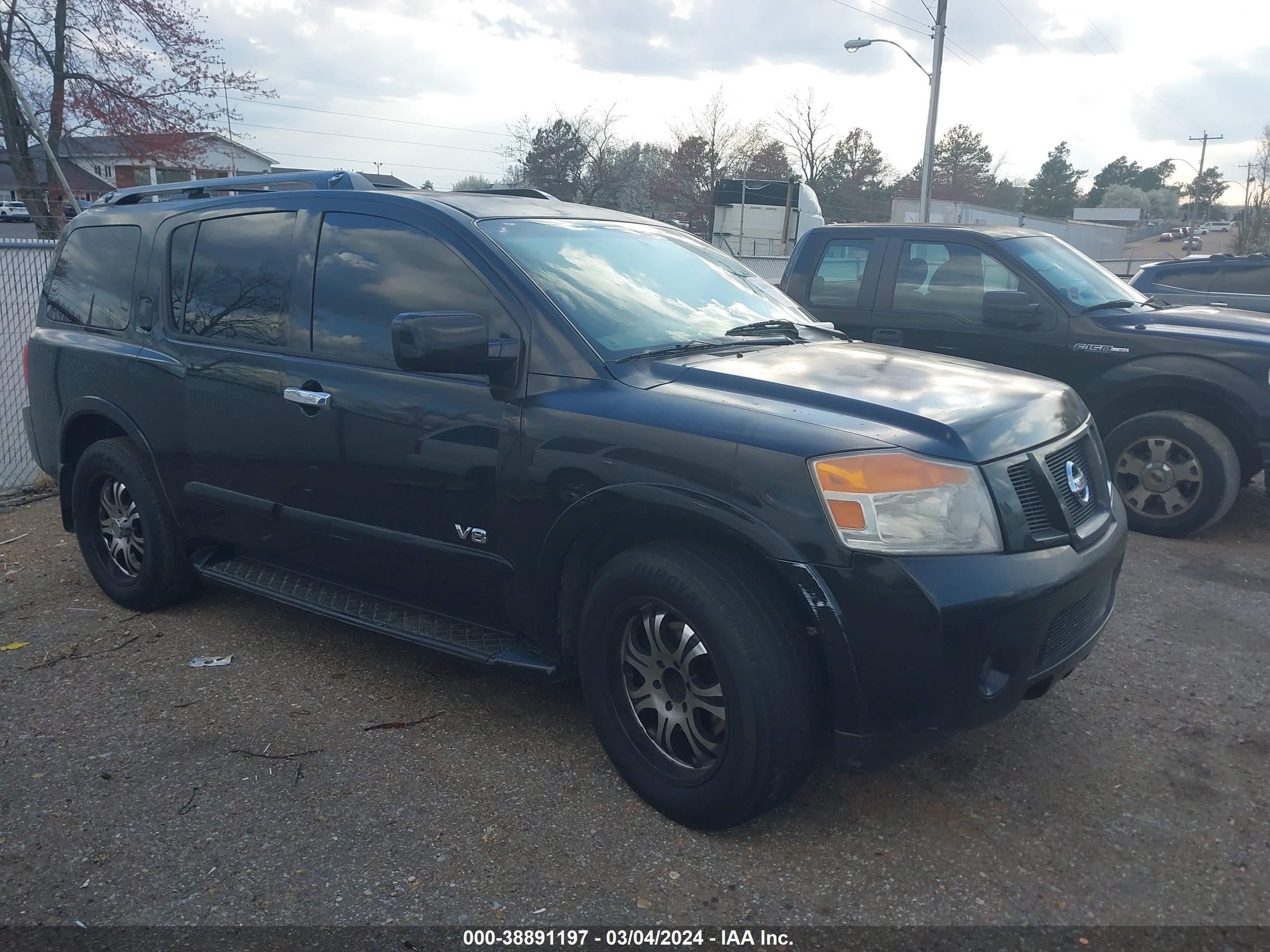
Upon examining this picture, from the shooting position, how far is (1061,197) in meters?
83.2

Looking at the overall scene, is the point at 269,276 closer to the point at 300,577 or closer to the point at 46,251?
the point at 300,577

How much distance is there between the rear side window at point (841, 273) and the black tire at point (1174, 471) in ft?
6.52

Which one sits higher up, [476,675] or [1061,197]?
[1061,197]

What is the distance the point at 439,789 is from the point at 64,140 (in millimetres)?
19919

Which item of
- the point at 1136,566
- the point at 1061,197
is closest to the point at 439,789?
the point at 1136,566

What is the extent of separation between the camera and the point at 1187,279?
414 inches

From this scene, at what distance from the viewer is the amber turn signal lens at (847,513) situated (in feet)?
8.46

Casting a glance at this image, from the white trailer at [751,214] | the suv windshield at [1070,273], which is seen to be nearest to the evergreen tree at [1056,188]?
the white trailer at [751,214]

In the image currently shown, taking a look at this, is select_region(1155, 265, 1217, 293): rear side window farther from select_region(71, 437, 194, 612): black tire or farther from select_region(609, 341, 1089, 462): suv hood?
select_region(71, 437, 194, 612): black tire

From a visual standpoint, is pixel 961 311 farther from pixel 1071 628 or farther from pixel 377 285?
pixel 377 285

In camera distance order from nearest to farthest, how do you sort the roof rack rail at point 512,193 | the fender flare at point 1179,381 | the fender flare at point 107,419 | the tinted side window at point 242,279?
the tinted side window at point 242,279, the roof rack rail at point 512,193, the fender flare at point 107,419, the fender flare at point 1179,381

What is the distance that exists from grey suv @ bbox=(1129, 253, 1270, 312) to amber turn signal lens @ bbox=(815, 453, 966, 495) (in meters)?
8.83

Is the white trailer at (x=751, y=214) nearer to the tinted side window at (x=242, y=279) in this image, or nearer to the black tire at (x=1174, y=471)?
the black tire at (x=1174, y=471)

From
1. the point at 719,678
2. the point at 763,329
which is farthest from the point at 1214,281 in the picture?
the point at 719,678
